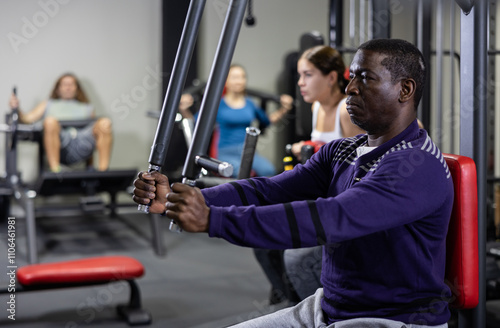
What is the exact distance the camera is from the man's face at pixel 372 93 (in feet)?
4.79

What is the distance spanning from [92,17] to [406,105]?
5.41m

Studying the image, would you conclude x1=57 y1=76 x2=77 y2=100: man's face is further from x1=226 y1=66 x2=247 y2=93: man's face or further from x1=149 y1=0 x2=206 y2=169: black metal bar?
x1=149 y1=0 x2=206 y2=169: black metal bar

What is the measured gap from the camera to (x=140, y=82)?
21.6ft

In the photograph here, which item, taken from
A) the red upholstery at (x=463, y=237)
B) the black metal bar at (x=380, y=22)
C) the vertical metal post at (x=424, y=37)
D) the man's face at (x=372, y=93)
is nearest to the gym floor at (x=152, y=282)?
the vertical metal post at (x=424, y=37)

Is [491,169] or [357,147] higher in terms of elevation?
[357,147]

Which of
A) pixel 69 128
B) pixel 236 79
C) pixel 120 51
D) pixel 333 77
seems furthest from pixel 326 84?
pixel 120 51

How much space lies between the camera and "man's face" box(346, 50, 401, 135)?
4.79 feet

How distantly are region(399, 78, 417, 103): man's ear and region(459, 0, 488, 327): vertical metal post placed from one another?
1.67 feet

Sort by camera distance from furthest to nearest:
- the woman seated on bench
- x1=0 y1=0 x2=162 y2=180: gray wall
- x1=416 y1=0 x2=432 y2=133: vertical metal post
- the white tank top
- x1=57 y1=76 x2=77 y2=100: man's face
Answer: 1. x1=0 y1=0 x2=162 y2=180: gray wall
2. x1=57 y1=76 x2=77 y2=100: man's face
3. the woman seated on bench
4. x1=416 y1=0 x2=432 y2=133: vertical metal post
5. the white tank top

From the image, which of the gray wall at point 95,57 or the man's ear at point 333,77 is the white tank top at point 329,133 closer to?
the man's ear at point 333,77

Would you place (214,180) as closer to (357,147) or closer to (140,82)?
(357,147)

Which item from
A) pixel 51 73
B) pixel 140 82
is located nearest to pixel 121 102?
pixel 140 82

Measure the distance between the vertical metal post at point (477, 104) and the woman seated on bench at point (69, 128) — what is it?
13.6ft

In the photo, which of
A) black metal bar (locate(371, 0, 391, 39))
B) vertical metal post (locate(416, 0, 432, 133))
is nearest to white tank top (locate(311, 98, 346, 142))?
black metal bar (locate(371, 0, 391, 39))
